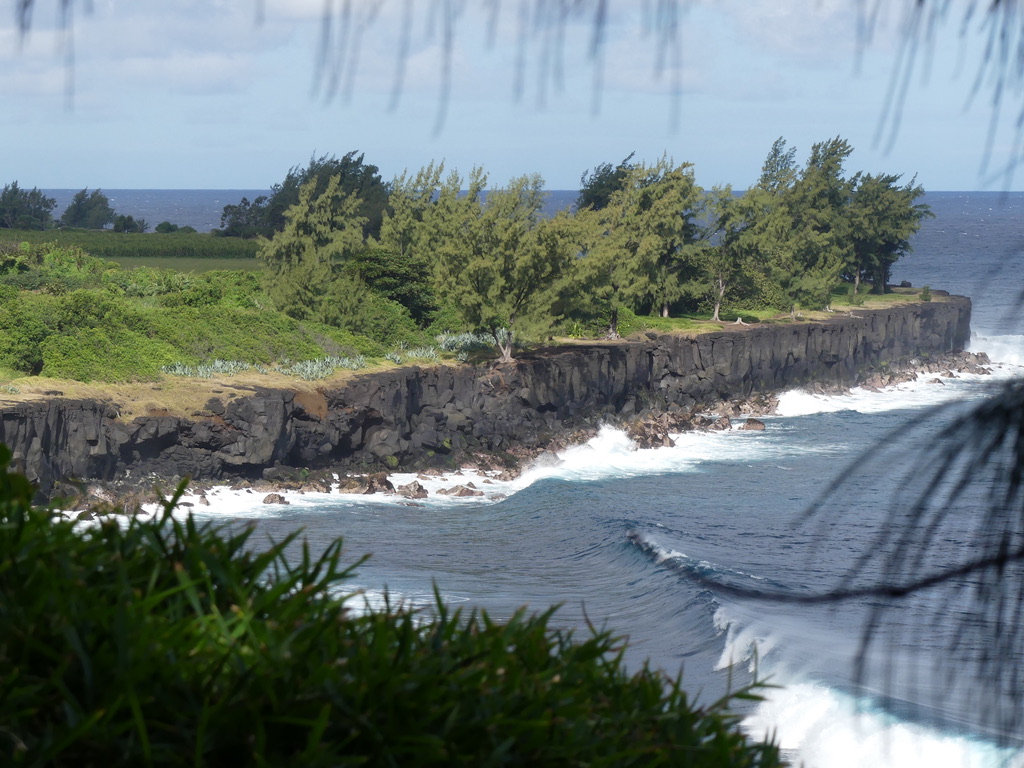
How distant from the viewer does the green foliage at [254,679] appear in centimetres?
178

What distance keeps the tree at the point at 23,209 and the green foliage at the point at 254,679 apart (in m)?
60.2

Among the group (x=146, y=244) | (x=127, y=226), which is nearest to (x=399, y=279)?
(x=146, y=244)

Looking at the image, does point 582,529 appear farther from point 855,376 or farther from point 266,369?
point 855,376

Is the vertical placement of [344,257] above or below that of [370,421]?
above

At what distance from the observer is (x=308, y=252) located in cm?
3556

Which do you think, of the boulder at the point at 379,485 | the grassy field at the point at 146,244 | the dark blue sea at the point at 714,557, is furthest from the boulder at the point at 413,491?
the grassy field at the point at 146,244

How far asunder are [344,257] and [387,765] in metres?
40.1

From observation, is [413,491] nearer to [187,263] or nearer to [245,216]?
[187,263]

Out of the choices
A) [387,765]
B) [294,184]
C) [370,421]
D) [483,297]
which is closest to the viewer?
[387,765]

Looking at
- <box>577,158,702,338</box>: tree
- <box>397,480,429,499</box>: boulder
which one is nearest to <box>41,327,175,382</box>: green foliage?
<box>397,480,429,499</box>: boulder

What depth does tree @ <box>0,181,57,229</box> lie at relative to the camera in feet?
195

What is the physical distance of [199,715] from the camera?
5.97ft

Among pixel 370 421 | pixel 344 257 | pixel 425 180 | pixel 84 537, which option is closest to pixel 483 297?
pixel 370 421

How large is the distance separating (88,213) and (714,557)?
207 ft
